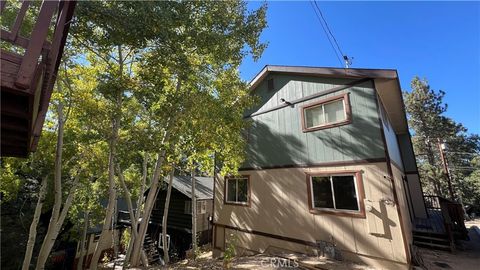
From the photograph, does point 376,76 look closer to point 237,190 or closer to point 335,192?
point 335,192

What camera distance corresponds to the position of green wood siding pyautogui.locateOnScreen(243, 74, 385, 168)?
6984mm

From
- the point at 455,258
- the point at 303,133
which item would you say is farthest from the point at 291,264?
the point at 455,258

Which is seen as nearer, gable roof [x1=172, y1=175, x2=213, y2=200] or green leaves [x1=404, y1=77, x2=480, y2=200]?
gable roof [x1=172, y1=175, x2=213, y2=200]

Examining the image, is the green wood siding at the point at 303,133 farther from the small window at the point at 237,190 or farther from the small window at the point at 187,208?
the small window at the point at 187,208

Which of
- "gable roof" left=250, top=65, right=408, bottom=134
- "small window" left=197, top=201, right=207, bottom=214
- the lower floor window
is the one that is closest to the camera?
the lower floor window

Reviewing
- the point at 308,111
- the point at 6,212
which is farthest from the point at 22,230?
the point at 308,111

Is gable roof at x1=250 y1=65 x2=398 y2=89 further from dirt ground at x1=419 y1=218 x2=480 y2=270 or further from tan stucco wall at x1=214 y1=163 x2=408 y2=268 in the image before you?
dirt ground at x1=419 y1=218 x2=480 y2=270

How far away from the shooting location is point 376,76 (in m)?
7.06

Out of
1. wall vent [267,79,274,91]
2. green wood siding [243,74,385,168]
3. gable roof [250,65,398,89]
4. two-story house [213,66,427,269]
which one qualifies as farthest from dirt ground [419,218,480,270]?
wall vent [267,79,274,91]

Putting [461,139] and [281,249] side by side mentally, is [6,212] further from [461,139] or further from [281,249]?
[461,139]

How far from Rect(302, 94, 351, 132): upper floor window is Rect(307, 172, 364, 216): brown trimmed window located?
1756 millimetres

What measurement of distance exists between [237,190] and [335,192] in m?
4.34

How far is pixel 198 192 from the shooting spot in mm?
16797

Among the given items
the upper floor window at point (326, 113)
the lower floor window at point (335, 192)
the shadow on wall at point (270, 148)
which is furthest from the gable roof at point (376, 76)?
the lower floor window at point (335, 192)
